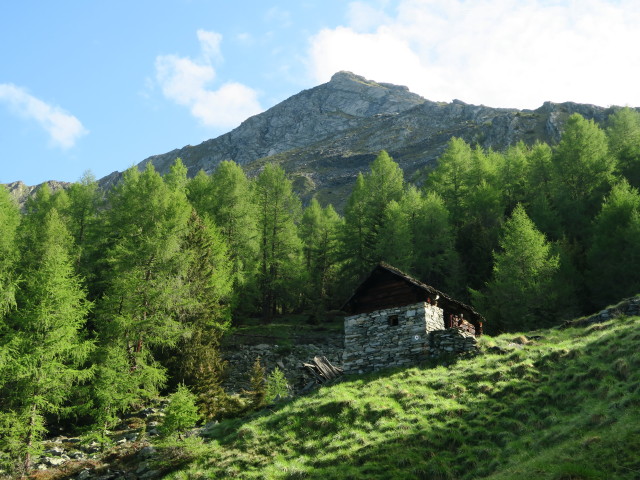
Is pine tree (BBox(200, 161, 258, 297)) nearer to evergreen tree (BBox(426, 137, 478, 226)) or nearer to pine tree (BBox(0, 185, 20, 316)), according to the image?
pine tree (BBox(0, 185, 20, 316))

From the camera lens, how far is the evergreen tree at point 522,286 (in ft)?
104

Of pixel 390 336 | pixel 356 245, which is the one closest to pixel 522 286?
pixel 390 336

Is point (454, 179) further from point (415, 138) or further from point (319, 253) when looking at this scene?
point (415, 138)

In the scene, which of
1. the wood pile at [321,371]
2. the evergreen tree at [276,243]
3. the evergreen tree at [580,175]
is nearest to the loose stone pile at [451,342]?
the wood pile at [321,371]

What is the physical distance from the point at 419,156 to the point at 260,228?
377ft

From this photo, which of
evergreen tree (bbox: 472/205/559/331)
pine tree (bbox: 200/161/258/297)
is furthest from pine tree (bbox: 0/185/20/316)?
evergreen tree (bbox: 472/205/559/331)

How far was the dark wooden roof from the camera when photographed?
24047mm

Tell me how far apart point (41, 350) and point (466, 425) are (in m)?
16.2

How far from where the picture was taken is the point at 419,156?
14875cm

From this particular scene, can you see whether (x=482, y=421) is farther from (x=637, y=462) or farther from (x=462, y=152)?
(x=462, y=152)

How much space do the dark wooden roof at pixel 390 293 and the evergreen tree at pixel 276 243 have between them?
571 inches

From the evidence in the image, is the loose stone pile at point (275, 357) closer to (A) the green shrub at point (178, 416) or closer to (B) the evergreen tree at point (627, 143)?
(A) the green shrub at point (178, 416)

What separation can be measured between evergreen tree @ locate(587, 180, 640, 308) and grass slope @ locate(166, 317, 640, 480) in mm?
12240

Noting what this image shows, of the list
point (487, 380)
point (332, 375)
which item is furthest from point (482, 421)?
point (332, 375)
